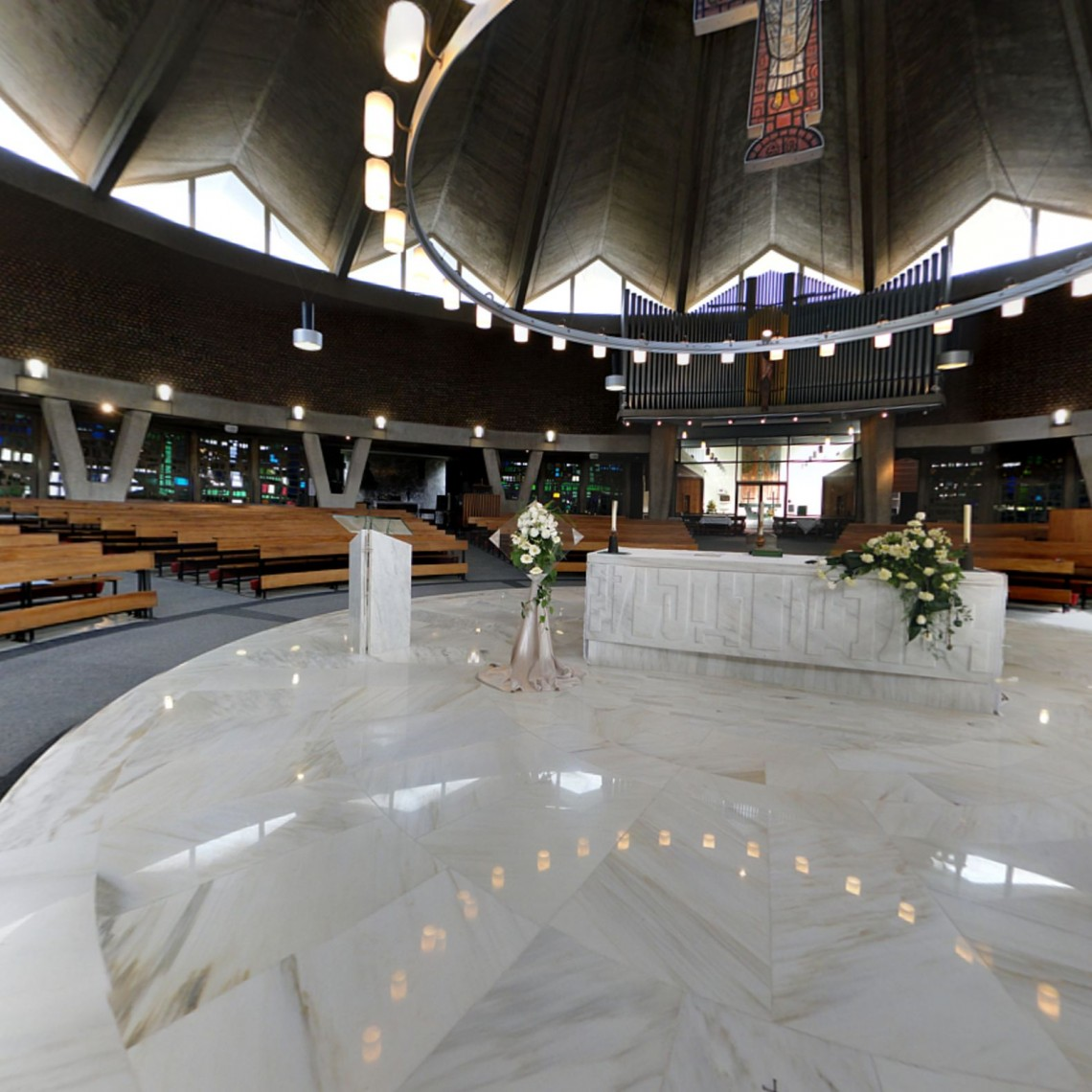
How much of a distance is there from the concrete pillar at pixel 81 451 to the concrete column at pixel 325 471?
153 inches

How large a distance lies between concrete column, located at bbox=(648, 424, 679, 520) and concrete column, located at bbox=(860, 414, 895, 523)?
5372 millimetres

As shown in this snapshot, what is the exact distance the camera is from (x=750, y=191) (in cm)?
1517

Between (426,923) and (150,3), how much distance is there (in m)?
14.7

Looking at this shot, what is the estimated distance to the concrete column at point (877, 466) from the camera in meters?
15.0

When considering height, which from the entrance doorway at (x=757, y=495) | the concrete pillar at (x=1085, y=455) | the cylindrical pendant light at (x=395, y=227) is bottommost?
the entrance doorway at (x=757, y=495)

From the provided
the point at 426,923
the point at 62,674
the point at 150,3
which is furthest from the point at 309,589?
the point at 150,3

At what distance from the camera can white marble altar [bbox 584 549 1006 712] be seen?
4.02m

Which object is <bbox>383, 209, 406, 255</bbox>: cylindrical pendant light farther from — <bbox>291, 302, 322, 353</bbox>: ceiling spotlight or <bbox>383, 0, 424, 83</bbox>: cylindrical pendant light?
<bbox>291, 302, 322, 353</bbox>: ceiling spotlight

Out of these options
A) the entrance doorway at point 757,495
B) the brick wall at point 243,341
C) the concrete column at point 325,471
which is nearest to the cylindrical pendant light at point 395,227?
the brick wall at point 243,341

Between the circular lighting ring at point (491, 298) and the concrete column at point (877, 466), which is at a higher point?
the circular lighting ring at point (491, 298)

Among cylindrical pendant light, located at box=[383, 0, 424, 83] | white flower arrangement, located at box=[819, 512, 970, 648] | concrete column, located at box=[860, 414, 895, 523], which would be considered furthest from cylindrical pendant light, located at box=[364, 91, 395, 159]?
concrete column, located at box=[860, 414, 895, 523]

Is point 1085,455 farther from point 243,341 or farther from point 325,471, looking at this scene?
point 243,341

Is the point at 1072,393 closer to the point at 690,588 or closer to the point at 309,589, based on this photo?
the point at 690,588

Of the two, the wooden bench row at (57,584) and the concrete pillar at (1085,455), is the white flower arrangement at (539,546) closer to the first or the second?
the wooden bench row at (57,584)
